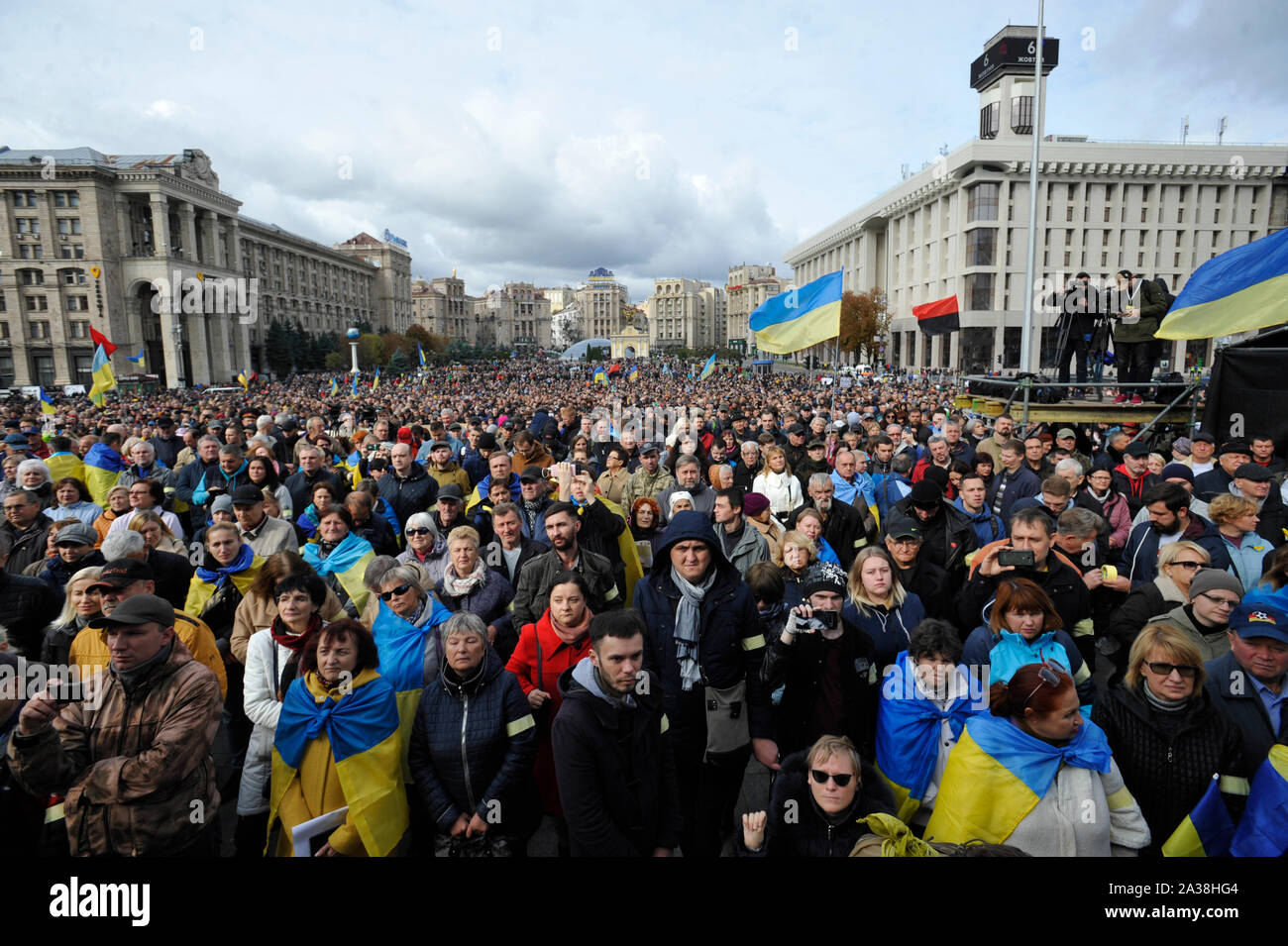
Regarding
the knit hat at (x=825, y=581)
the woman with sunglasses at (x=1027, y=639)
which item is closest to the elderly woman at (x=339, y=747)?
the knit hat at (x=825, y=581)

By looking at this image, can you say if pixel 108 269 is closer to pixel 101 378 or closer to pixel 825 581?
pixel 101 378

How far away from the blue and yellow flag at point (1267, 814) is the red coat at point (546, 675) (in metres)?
2.64

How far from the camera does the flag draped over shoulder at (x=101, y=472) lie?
22.9 feet

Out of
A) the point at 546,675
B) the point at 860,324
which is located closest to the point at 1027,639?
the point at 546,675

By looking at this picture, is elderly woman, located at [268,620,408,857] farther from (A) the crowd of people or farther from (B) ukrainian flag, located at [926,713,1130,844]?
(B) ukrainian flag, located at [926,713,1130,844]

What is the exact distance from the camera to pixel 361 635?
275cm

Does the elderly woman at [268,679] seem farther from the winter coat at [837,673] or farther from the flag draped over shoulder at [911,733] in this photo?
the flag draped over shoulder at [911,733]

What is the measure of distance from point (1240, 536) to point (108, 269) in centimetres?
7271

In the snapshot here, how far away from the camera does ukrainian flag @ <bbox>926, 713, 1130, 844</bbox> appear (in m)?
2.30

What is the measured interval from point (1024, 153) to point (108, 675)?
68.4m

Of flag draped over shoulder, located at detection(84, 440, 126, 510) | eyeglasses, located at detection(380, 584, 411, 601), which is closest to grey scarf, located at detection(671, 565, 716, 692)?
eyeglasses, located at detection(380, 584, 411, 601)

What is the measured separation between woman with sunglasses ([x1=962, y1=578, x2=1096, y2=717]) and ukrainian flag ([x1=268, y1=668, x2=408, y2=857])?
2.72m
